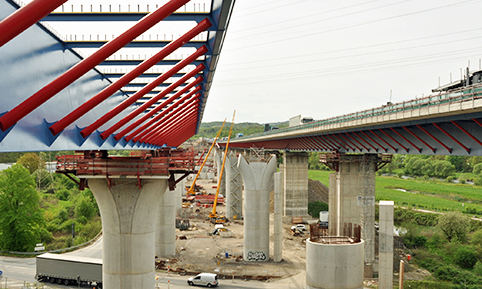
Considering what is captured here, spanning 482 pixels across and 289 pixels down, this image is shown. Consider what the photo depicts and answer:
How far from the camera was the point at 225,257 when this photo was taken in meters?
42.8

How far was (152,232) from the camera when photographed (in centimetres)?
2123

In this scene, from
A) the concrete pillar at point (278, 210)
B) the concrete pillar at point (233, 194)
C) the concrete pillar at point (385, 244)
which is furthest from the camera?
the concrete pillar at point (233, 194)

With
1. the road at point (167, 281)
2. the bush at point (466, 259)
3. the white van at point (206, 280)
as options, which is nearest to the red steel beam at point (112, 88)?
the road at point (167, 281)

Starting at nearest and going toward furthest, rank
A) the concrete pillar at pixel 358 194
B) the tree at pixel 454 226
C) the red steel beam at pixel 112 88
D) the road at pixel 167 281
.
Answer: the red steel beam at pixel 112 88 < the road at pixel 167 281 < the concrete pillar at pixel 358 194 < the tree at pixel 454 226

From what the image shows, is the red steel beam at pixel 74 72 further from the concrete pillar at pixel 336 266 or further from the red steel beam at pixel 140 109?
the concrete pillar at pixel 336 266

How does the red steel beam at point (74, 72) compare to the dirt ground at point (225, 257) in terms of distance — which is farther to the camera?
the dirt ground at point (225, 257)

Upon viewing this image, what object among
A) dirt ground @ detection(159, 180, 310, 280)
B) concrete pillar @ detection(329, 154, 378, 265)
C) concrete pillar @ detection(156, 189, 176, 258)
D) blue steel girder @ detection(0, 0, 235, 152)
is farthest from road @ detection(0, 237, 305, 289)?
blue steel girder @ detection(0, 0, 235, 152)

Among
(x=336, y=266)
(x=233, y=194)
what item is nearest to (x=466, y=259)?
(x=336, y=266)

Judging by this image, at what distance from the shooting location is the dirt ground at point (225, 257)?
37594 millimetres

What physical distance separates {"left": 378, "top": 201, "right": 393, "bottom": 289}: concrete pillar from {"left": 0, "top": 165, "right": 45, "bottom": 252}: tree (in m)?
41.0

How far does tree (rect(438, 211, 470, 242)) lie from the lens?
5322cm

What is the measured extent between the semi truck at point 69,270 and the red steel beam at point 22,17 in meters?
30.2

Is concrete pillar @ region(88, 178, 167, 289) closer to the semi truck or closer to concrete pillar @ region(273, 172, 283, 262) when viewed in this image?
the semi truck

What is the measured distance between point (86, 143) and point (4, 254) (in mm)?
42631
